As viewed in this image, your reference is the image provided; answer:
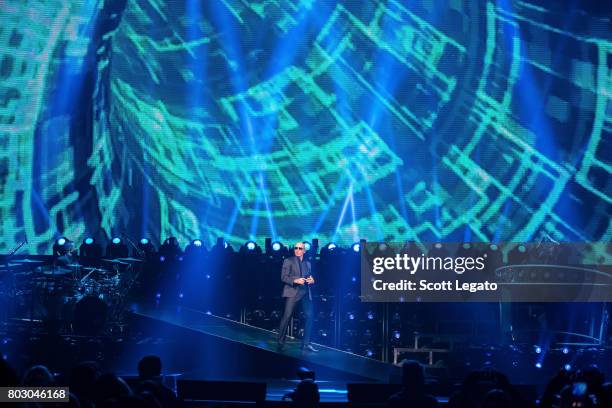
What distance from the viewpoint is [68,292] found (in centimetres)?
987

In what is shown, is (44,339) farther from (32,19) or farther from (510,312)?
(510,312)

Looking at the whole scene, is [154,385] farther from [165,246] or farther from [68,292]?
[165,246]

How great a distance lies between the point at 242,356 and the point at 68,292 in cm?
211

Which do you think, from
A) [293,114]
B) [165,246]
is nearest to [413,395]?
[165,246]

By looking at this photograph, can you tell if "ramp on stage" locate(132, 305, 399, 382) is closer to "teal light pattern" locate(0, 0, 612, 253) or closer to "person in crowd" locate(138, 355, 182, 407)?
"teal light pattern" locate(0, 0, 612, 253)

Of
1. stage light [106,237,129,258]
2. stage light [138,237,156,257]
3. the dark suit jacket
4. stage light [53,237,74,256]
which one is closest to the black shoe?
the dark suit jacket

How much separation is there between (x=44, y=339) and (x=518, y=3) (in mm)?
7398

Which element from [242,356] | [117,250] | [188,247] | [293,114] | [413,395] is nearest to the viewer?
[413,395]

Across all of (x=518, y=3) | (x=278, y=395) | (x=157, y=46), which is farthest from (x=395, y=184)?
(x=278, y=395)

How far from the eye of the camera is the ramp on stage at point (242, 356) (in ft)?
30.3

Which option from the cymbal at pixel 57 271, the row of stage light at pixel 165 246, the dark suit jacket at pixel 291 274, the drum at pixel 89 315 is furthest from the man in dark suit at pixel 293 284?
the cymbal at pixel 57 271

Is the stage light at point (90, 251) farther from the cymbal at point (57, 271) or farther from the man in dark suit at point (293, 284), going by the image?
the man in dark suit at point (293, 284)

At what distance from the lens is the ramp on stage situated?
9234 mm

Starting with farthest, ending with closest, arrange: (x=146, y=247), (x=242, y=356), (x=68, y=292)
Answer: (x=146, y=247) → (x=68, y=292) → (x=242, y=356)
